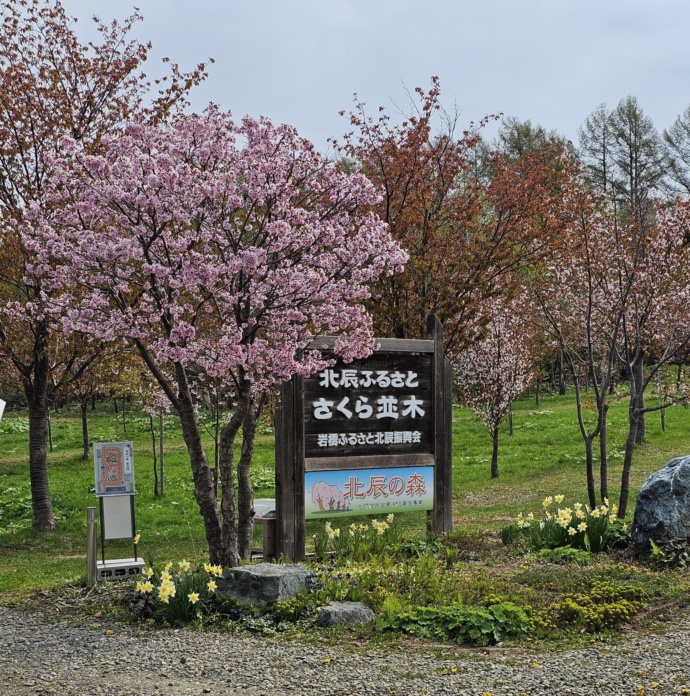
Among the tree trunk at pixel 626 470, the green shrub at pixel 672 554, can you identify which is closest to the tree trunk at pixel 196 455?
the green shrub at pixel 672 554

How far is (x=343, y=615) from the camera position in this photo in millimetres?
6082

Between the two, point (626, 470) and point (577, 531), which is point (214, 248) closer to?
point (577, 531)

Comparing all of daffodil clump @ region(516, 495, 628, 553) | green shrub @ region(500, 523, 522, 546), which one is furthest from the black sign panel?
daffodil clump @ region(516, 495, 628, 553)

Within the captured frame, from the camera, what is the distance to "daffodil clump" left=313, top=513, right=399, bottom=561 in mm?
8344

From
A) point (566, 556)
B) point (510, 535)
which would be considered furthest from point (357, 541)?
point (566, 556)

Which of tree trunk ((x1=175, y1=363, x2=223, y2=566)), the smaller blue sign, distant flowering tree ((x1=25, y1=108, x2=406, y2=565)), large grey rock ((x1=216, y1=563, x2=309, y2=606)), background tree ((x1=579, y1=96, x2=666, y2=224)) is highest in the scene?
background tree ((x1=579, y1=96, x2=666, y2=224))

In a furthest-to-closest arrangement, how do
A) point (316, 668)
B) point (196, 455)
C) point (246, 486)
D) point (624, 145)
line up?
1. point (624, 145)
2. point (246, 486)
3. point (196, 455)
4. point (316, 668)

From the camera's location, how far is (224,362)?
7168 mm

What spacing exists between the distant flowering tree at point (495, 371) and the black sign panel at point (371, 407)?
23.8ft

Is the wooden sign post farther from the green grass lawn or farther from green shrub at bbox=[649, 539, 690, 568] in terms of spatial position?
green shrub at bbox=[649, 539, 690, 568]

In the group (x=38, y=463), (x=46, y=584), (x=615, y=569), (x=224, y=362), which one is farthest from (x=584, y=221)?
(x=38, y=463)

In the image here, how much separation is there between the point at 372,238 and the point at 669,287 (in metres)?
8.40

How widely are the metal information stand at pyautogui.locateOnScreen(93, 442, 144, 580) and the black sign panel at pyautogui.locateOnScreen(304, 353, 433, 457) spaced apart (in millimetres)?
1957

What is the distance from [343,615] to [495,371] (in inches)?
518
